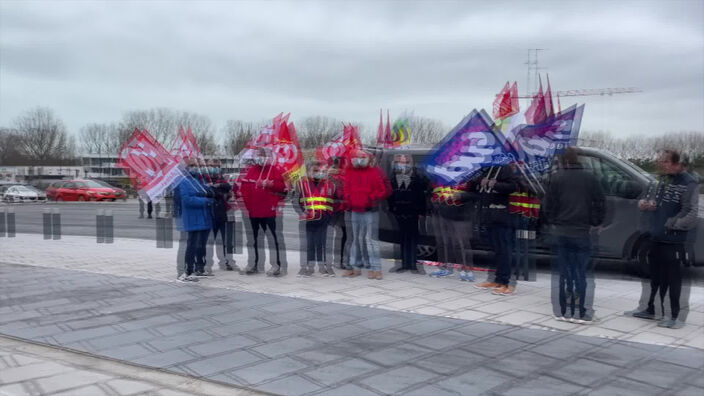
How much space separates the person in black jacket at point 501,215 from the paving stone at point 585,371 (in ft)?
8.48

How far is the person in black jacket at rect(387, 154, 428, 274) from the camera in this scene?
8219 millimetres

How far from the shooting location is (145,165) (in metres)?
7.44

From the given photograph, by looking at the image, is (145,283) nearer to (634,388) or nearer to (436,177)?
(436,177)

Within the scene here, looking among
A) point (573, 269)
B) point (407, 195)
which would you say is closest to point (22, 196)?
point (407, 195)

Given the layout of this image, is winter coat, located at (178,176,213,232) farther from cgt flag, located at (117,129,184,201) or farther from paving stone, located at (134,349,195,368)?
paving stone, located at (134,349,195,368)

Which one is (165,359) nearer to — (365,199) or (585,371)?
(585,371)

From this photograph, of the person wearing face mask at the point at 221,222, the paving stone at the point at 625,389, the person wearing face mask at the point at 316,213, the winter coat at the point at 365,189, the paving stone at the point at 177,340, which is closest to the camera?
the paving stone at the point at 625,389

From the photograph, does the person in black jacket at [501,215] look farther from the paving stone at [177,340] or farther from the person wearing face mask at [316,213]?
the paving stone at [177,340]

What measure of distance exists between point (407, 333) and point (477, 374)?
1181 millimetres

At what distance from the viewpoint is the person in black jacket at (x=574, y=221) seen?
572 centimetres

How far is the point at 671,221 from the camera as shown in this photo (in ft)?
17.9

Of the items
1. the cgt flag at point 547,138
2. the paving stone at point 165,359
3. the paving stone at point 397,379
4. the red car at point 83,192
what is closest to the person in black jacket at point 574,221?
the cgt flag at point 547,138

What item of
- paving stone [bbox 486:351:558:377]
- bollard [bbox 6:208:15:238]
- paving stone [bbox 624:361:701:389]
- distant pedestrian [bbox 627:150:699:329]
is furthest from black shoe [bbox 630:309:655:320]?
bollard [bbox 6:208:15:238]

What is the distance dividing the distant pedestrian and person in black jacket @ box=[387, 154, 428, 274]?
3210mm
